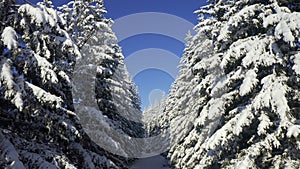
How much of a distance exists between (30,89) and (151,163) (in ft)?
A: 104

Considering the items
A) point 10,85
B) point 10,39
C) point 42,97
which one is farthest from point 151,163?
point 10,39

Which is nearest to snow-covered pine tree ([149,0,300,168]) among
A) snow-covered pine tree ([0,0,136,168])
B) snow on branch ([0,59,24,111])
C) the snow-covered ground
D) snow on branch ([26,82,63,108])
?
snow-covered pine tree ([0,0,136,168])

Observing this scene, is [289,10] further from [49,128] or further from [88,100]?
[88,100]

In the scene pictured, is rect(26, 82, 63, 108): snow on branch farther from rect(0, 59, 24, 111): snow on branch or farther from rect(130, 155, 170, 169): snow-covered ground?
rect(130, 155, 170, 169): snow-covered ground

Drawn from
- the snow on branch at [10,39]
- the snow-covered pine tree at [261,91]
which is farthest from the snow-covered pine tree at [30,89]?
the snow-covered pine tree at [261,91]

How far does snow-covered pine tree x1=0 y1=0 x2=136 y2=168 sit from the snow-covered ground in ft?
78.9

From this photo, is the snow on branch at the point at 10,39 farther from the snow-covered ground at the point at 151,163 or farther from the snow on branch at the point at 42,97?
the snow-covered ground at the point at 151,163

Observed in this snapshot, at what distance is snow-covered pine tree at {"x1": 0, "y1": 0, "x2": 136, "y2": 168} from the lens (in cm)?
692

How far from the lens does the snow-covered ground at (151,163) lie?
33472mm

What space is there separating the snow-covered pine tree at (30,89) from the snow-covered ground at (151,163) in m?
24.0

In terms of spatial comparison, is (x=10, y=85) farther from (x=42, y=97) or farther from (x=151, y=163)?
(x=151, y=163)

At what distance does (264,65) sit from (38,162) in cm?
767

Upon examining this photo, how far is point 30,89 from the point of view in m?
7.50

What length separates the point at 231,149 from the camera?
444 inches
